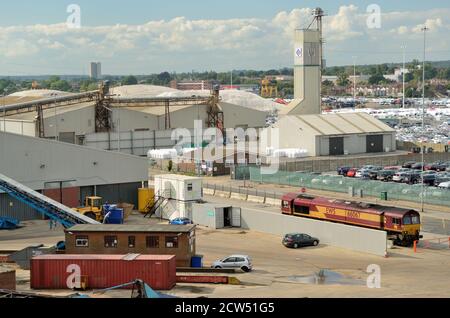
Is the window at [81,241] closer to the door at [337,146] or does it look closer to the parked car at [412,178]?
the parked car at [412,178]

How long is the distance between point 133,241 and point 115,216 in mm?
7939

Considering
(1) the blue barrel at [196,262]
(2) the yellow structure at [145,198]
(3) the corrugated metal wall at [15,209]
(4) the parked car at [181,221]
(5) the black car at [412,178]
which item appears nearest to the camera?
(1) the blue barrel at [196,262]

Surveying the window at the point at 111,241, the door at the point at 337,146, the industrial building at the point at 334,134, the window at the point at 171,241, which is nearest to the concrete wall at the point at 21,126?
the industrial building at the point at 334,134

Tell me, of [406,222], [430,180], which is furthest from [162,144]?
[406,222]

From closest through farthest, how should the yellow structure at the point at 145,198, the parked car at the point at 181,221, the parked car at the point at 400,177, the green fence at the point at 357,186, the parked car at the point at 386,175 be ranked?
the parked car at the point at 181,221 < the yellow structure at the point at 145,198 < the green fence at the point at 357,186 < the parked car at the point at 400,177 < the parked car at the point at 386,175

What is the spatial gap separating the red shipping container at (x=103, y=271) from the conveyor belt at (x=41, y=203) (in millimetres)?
8574

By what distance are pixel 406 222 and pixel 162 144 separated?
118 ft

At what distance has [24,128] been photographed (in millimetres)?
58500

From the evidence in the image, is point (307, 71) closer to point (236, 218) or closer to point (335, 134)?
A: point (335, 134)

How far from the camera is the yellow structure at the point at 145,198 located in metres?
35.4

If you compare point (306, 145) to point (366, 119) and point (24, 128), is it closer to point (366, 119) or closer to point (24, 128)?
point (366, 119)

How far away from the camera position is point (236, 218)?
31734 mm

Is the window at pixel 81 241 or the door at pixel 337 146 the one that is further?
the door at pixel 337 146

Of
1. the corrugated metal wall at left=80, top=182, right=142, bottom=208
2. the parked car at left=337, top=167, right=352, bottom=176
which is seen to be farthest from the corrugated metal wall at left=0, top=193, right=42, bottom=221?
the parked car at left=337, top=167, right=352, bottom=176
